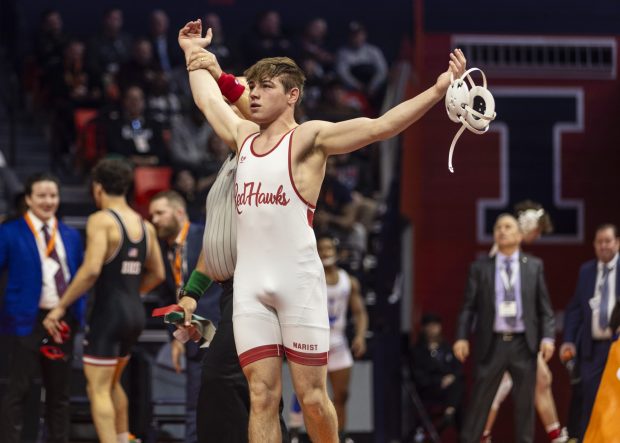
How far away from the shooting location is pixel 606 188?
13281 mm

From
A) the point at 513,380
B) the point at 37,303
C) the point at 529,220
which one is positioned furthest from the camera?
the point at 529,220

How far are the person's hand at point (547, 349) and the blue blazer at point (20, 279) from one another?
321cm

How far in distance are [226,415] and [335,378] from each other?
4621mm

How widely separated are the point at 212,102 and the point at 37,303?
2926 millimetres

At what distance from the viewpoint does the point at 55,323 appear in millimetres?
8094

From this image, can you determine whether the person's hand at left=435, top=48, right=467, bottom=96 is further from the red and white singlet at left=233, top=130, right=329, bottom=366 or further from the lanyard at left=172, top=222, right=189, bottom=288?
the lanyard at left=172, top=222, right=189, bottom=288

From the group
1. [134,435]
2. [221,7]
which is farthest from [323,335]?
[221,7]

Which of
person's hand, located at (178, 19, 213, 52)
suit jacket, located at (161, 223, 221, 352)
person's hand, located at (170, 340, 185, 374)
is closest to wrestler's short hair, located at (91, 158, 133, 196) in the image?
suit jacket, located at (161, 223, 221, 352)

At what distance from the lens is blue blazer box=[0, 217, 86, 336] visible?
8.20 m

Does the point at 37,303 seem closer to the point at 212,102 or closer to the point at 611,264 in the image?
the point at 212,102

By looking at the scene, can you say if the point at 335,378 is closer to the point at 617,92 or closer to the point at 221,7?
the point at 617,92

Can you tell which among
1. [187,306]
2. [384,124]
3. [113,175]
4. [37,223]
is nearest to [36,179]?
[37,223]

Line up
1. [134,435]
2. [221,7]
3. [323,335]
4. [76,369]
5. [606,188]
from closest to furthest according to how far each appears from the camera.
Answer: [323,335] → [134,435] → [76,369] → [606,188] → [221,7]

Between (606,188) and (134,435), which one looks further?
(606,188)
